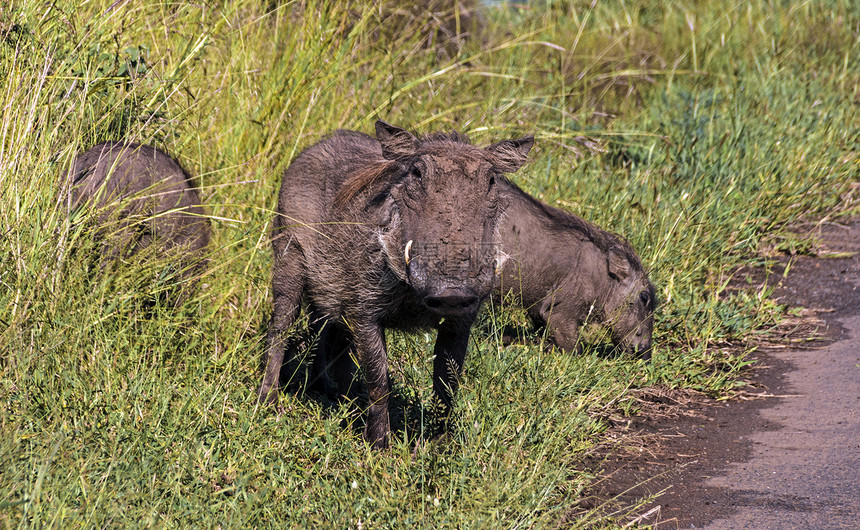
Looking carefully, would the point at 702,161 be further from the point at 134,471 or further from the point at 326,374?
the point at 134,471

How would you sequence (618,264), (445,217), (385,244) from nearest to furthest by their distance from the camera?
(445,217) → (385,244) → (618,264)

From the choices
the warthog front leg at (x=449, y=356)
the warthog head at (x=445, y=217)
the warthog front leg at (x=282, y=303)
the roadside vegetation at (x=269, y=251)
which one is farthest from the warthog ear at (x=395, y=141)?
the warthog front leg at (x=282, y=303)

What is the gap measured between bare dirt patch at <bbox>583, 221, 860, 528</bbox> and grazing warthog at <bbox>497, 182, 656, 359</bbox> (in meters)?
0.68

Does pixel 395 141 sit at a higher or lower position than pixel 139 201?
higher

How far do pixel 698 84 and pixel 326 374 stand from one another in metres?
4.50

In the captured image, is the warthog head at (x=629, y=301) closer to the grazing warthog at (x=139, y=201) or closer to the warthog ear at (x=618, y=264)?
the warthog ear at (x=618, y=264)

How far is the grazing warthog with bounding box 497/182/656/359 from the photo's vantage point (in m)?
5.00

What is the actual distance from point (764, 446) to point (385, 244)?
182 centimetres

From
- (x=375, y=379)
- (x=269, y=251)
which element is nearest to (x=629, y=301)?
(x=375, y=379)

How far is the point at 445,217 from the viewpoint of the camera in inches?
127

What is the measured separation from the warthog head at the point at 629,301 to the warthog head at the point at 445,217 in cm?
153

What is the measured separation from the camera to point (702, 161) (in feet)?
20.1

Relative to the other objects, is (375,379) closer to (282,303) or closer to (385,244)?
(385,244)

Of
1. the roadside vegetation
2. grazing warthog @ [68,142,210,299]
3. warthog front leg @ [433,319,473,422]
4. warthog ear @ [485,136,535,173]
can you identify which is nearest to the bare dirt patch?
the roadside vegetation
